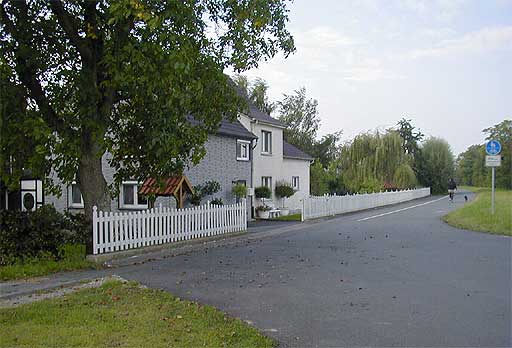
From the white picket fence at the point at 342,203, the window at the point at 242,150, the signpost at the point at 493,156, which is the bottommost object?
the white picket fence at the point at 342,203

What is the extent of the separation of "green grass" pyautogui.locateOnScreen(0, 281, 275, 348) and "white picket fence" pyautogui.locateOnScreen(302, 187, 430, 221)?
1974 cm

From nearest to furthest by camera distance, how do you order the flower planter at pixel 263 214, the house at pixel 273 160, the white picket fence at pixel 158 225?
the white picket fence at pixel 158 225, the flower planter at pixel 263 214, the house at pixel 273 160

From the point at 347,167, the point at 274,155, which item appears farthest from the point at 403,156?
the point at 274,155

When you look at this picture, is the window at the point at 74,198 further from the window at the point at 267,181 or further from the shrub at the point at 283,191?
the shrub at the point at 283,191

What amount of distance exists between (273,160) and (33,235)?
69.8 ft

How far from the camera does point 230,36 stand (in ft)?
44.9

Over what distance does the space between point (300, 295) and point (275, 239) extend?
9348mm

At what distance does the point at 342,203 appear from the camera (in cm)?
3278

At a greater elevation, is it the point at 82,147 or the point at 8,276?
the point at 82,147

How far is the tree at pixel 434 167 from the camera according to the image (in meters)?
76.6

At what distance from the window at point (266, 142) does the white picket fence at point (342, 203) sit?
182 inches

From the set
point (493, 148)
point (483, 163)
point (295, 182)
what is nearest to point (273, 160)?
point (295, 182)

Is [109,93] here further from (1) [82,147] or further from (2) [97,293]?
(2) [97,293]

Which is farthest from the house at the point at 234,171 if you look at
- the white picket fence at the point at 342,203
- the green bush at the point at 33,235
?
the green bush at the point at 33,235
